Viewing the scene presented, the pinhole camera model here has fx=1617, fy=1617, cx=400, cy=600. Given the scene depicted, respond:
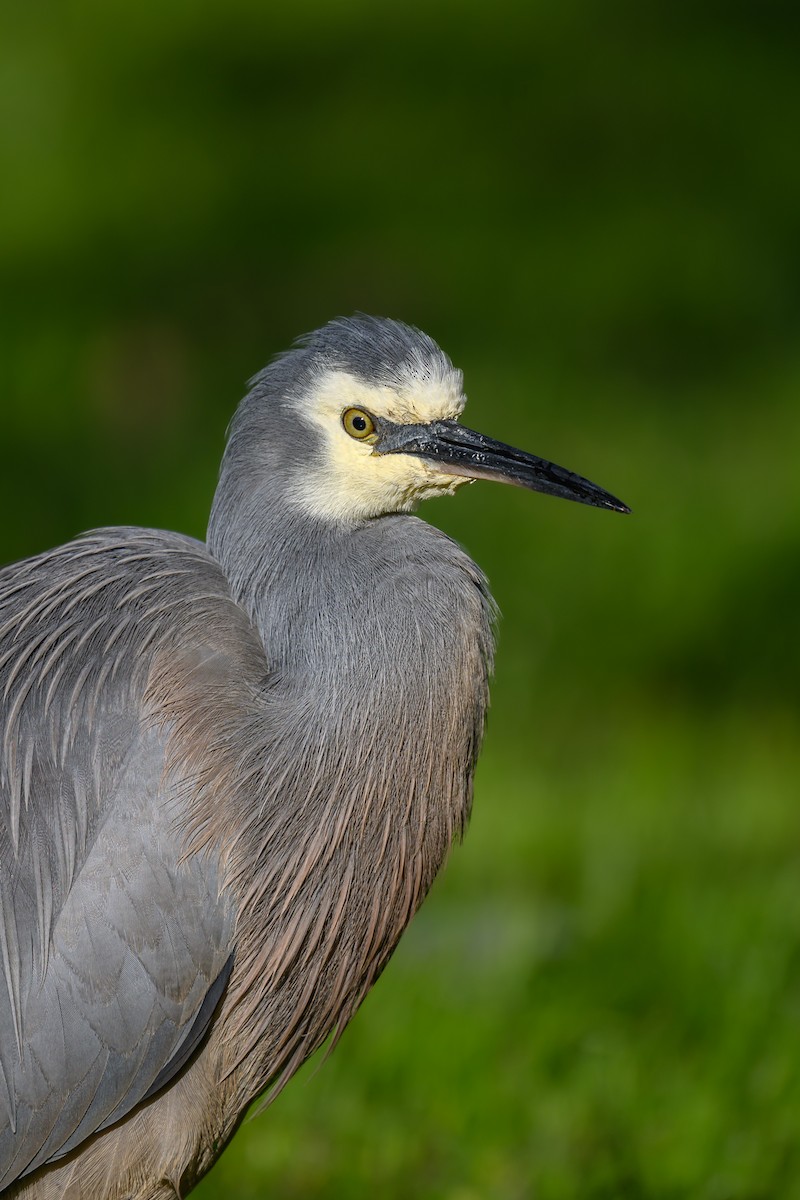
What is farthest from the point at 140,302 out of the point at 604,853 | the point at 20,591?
the point at 20,591

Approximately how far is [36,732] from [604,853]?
2.68m

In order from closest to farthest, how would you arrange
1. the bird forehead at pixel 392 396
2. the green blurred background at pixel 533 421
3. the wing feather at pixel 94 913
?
the wing feather at pixel 94 913 < the bird forehead at pixel 392 396 < the green blurred background at pixel 533 421

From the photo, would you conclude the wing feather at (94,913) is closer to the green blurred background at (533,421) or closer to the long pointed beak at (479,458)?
the long pointed beak at (479,458)

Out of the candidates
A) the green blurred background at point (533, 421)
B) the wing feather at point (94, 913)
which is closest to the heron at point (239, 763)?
the wing feather at point (94, 913)

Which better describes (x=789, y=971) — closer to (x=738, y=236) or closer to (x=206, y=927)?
(x=206, y=927)

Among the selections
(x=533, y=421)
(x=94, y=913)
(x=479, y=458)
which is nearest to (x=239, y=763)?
(x=94, y=913)

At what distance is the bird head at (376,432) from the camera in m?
3.33

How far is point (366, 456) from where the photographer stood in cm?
334

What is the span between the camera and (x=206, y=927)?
3.20m

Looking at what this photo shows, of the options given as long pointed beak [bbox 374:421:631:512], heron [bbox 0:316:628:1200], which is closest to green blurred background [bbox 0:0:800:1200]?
heron [bbox 0:316:628:1200]

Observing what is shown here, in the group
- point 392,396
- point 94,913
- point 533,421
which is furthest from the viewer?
point 533,421

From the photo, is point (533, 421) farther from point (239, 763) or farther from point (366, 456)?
point (239, 763)

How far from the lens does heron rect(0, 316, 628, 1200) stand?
10.4 feet

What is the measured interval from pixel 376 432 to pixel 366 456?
0.18 ft
